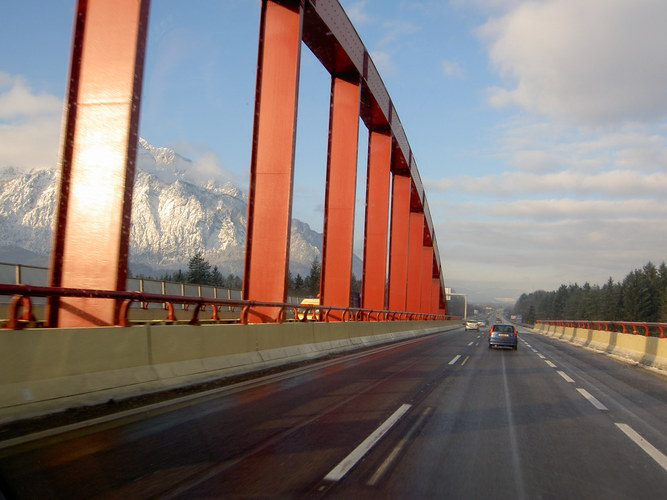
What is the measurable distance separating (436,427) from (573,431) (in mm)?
1610

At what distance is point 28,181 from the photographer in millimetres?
27797

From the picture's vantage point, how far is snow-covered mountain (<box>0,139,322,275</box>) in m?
20.5

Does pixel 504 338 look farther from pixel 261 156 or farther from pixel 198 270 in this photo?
pixel 198 270

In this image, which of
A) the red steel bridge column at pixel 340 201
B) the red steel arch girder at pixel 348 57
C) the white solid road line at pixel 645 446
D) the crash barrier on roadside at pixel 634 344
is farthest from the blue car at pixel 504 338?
the white solid road line at pixel 645 446

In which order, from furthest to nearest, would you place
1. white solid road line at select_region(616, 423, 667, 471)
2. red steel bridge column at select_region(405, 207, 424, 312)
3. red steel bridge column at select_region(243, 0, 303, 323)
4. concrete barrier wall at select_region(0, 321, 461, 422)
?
red steel bridge column at select_region(405, 207, 424, 312)
red steel bridge column at select_region(243, 0, 303, 323)
concrete barrier wall at select_region(0, 321, 461, 422)
white solid road line at select_region(616, 423, 667, 471)

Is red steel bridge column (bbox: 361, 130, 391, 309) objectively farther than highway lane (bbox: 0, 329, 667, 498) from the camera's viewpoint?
Yes

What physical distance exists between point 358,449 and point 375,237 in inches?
951

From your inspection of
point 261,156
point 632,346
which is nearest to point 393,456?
point 261,156

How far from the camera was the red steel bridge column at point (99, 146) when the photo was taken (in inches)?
331

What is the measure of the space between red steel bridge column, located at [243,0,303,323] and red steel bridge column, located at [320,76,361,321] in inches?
239

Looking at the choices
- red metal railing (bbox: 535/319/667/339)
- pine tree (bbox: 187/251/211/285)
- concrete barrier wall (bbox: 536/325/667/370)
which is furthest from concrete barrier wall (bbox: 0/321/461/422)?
pine tree (bbox: 187/251/211/285)

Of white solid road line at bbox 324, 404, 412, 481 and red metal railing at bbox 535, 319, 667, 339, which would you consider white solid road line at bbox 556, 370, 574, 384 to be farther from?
white solid road line at bbox 324, 404, 412, 481

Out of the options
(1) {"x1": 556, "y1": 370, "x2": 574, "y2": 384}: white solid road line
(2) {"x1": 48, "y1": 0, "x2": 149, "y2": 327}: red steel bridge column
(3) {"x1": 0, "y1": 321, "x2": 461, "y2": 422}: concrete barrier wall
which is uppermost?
(2) {"x1": 48, "y1": 0, "x2": 149, "y2": 327}: red steel bridge column

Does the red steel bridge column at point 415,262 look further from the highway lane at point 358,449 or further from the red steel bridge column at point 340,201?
the highway lane at point 358,449
